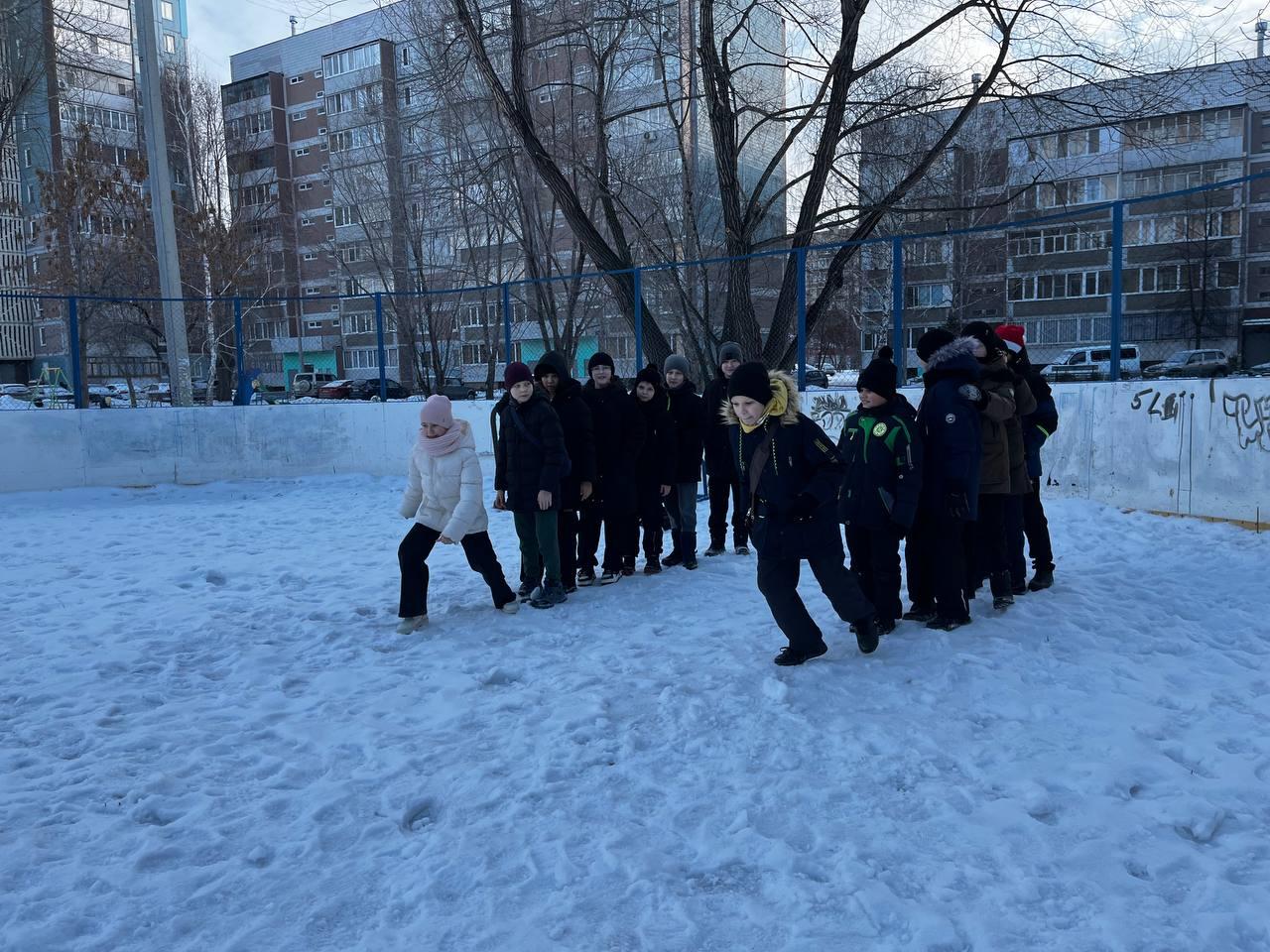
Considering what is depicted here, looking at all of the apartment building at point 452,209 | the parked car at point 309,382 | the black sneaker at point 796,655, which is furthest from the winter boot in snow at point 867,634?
the parked car at point 309,382

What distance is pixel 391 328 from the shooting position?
611 inches

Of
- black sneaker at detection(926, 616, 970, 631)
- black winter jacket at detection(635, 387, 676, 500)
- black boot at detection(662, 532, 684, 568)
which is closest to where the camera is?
black sneaker at detection(926, 616, 970, 631)

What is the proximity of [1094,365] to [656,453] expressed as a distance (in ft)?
17.6

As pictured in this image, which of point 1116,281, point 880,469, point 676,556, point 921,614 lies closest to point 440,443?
point 676,556

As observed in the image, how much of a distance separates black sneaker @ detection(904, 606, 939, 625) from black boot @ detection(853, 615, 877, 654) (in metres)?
0.72

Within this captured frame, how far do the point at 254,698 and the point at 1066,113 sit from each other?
11799 millimetres

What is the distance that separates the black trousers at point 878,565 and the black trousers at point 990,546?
0.62 m

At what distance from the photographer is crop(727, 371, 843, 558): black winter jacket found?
4.59m

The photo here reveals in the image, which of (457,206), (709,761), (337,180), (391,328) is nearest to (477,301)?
(391,328)

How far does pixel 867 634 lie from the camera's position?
488 cm

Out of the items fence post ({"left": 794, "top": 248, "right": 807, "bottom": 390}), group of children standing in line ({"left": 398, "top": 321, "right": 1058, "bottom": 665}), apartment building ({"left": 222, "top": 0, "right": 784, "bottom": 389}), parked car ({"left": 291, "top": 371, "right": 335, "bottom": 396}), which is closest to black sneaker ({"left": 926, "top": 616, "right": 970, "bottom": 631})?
group of children standing in line ({"left": 398, "top": 321, "right": 1058, "bottom": 665})

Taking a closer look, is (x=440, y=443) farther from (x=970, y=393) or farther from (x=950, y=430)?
(x=970, y=393)

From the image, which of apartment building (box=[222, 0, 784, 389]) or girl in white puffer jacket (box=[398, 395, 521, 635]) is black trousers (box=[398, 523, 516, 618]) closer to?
girl in white puffer jacket (box=[398, 395, 521, 635])

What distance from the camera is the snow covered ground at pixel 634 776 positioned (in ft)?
8.73
